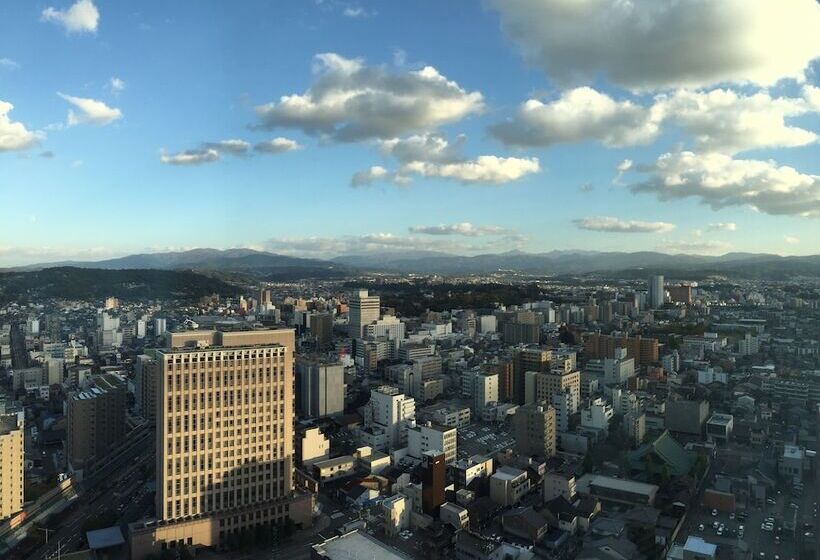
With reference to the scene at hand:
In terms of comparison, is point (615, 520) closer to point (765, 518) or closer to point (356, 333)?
point (765, 518)

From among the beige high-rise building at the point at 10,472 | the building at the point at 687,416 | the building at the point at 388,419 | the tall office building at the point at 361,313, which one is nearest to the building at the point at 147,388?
the beige high-rise building at the point at 10,472

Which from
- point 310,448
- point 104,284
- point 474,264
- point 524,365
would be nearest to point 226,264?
point 104,284

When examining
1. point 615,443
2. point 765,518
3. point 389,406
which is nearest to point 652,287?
point 615,443

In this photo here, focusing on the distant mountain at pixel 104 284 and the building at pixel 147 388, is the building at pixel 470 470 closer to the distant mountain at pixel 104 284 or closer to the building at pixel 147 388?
the building at pixel 147 388

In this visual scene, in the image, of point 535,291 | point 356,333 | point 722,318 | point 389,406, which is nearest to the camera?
point 389,406

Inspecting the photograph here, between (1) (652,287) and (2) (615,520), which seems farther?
(1) (652,287)

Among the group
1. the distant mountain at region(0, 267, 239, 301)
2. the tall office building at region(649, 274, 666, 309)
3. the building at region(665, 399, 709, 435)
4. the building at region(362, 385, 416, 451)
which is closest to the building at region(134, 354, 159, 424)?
the building at region(362, 385, 416, 451)

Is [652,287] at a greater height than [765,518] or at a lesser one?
greater
